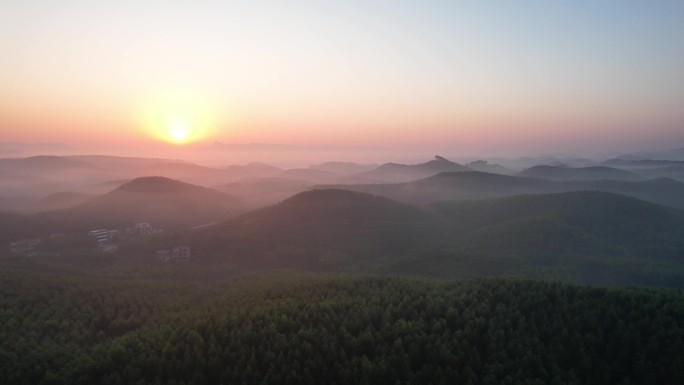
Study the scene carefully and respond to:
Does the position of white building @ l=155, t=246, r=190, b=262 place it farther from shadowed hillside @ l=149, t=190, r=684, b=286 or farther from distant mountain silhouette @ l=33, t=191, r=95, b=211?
distant mountain silhouette @ l=33, t=191, r=95, b=211

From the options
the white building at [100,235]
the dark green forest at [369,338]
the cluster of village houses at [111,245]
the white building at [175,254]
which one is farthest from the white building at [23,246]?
the dark green forest at [369,338]

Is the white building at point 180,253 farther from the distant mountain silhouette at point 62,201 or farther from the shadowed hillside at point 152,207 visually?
the distant mountain silhouette at point 62,201

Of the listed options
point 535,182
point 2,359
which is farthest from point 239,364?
point 535,182

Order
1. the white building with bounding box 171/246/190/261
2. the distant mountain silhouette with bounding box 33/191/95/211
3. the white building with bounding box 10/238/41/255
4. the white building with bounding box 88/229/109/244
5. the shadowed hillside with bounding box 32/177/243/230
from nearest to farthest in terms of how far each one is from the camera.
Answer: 1. the white building with bounding box 171/246/190/261
2. the white building with bounding box 10/238/41/255
3. the white building with bounding box 88/229/109/244
4. the shadowed hillside with bounding box 32/177/243/230
5. the distant mountain silhouette with bounding box 33/191/95/211

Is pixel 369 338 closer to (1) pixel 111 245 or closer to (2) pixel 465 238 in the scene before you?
(2) pixel 465 238

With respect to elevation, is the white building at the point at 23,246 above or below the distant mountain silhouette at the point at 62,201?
below

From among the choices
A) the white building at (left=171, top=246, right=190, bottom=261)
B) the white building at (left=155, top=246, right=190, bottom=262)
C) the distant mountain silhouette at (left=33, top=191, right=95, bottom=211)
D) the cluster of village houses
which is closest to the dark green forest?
the white building at (left=155, top=246, right=190, bottom=262)
